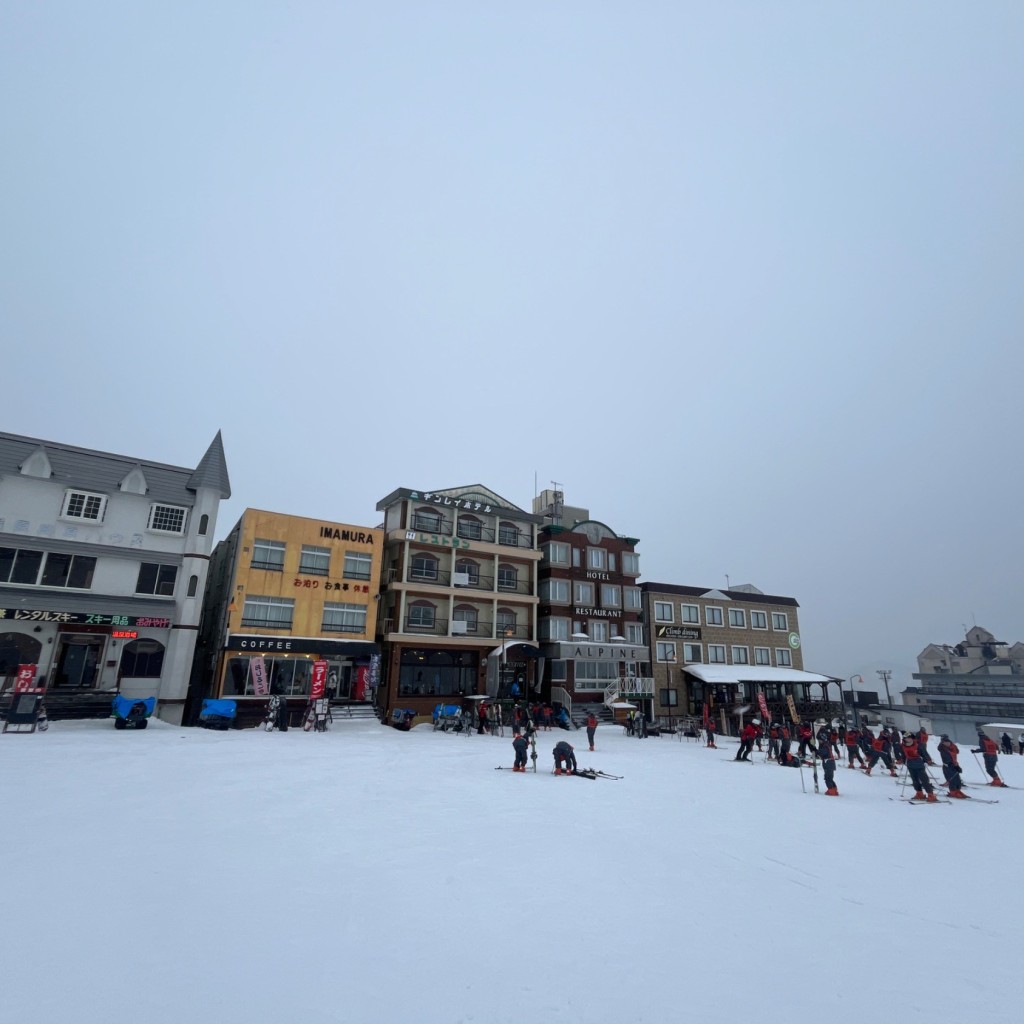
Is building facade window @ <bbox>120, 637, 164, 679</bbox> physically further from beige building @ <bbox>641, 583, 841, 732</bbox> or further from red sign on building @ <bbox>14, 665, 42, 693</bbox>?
beige building @ <bbox>641, 583, 841, 732</bbox>

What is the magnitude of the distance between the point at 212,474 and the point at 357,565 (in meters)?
9.97

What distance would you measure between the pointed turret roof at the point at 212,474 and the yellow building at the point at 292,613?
212 cm

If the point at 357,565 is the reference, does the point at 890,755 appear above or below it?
below

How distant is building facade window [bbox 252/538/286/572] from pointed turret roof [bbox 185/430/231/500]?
362 centimetres

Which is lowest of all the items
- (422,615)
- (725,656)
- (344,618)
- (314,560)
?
(725,656)

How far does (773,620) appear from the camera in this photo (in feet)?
174

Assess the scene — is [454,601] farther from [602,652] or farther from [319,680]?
[602,652]

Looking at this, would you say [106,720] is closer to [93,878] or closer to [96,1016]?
[93,878]

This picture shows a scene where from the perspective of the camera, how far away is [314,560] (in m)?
34.8

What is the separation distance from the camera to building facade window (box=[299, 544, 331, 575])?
3450 centimetres

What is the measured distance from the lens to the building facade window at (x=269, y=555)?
109 ft

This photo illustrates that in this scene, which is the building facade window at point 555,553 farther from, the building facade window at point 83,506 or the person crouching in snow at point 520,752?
the building facade window at point 83,506

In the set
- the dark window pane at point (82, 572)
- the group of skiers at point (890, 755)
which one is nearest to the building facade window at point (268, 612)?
the dark window pane at point (82, 572)

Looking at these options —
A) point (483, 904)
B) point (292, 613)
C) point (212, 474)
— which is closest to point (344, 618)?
point (292, 613)
